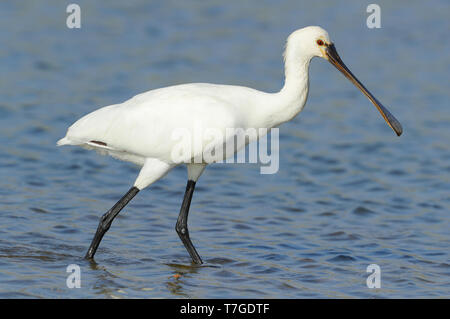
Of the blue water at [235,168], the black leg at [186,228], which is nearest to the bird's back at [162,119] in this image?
the black leg at [186,228]

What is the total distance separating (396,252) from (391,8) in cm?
1300

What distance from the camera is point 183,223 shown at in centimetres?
1041

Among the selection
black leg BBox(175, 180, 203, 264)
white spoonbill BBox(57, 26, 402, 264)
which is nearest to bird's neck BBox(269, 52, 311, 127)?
white spoonbill BBox(57, 26, 402, 264)

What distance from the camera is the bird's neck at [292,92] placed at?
9695 millimetres

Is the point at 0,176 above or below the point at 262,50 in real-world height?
below

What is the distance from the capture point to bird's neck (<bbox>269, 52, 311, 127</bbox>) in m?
9.70

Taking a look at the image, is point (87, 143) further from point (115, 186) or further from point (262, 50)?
point (262, 50)

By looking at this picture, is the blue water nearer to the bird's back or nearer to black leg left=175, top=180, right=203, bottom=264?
black leg left=175, top=180, right=203, bottom=264

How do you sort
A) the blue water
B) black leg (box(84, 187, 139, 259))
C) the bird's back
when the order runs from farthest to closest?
black leg (box(84, 187, 139, 259)), the blue water, the bird's back

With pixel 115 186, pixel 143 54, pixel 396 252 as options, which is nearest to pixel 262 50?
pixel 143 54

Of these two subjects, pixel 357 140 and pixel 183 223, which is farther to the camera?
pixel 357 140

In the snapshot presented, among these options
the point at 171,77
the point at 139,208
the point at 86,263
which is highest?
the point at 171,77

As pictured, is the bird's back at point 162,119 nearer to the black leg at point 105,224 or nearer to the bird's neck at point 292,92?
the bird's neck at point 292,92

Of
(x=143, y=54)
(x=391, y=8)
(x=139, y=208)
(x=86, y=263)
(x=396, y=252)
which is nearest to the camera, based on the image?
(x=86, y=263)
